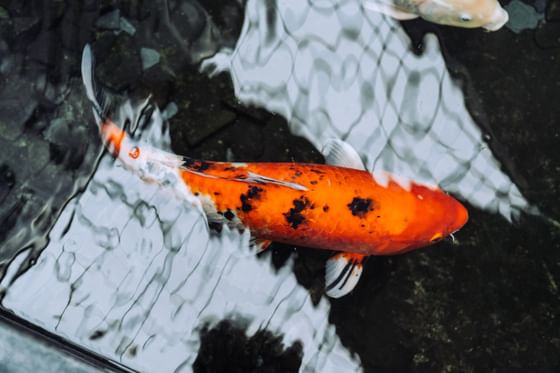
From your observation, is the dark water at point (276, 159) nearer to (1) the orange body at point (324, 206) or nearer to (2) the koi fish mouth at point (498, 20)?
(2) the koi fish mouth at point (498, 20)

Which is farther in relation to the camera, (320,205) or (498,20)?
(498,20)

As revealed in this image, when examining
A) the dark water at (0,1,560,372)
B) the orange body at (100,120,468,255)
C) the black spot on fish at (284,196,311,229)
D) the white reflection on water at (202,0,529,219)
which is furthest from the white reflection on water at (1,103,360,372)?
the white reflection on water at (202,0,529,219)

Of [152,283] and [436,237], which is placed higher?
[436,237]

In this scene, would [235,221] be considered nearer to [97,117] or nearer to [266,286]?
[266,286]

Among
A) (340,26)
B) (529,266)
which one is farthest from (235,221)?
(529,266)

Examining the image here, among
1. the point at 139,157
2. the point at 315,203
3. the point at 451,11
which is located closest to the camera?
the point at 315,203

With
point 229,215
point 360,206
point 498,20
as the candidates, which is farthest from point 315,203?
point 498,20

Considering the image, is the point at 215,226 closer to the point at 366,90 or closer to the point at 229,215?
the point at 229,215
